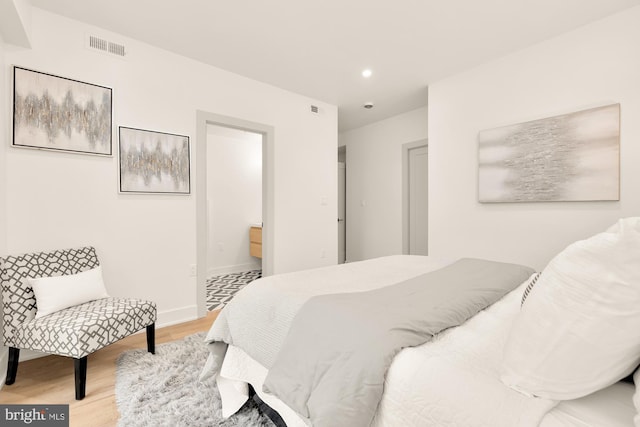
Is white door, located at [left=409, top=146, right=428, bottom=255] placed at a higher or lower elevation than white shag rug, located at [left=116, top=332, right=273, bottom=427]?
higher

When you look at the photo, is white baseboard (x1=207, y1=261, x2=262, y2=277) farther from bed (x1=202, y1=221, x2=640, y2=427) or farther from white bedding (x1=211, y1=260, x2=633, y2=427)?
white bedding (x1=211, y1=260, x2=633, y2=427)

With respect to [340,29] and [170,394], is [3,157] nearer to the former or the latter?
[170,394]

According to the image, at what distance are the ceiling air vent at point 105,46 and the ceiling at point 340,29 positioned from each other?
0.12 meters

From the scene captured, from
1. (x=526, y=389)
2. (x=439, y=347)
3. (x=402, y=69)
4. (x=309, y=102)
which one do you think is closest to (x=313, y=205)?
(x=309, y=102)

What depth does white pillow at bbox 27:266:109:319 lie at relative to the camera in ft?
6.09

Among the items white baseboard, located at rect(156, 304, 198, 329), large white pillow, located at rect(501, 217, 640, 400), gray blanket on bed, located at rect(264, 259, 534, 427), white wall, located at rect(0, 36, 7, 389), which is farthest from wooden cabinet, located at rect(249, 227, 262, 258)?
large white pillow, located at rect(501, 217, 640, 400)

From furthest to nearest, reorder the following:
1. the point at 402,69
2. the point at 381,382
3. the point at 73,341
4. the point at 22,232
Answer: the point at 402,69 < the point at 22,232 < the point at 73,341 < the point at 381,382

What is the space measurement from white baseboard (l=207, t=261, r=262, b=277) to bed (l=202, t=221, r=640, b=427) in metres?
3.71

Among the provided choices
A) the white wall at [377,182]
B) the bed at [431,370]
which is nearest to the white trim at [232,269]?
the white wall at [377,182]

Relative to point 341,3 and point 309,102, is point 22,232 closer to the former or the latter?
point 341,3

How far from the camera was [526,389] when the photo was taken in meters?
0.73

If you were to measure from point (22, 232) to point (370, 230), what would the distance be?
430 cm

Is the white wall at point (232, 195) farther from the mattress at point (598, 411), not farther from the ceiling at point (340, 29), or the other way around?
the mattress at point (598, 411)

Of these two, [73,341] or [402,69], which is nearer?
[73,341]
